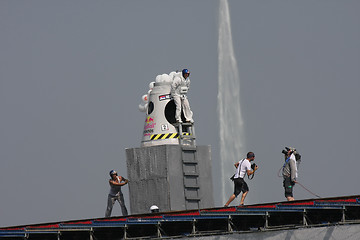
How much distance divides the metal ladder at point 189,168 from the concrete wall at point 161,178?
180 millimetres

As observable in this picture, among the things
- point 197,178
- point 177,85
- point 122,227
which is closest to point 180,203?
point 197,178

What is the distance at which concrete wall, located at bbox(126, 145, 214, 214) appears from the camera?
4675cm

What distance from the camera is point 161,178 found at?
4694cm

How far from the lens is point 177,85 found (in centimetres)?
4819

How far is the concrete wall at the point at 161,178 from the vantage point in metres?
46.8

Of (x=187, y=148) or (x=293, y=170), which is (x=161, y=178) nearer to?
(x=187, y=148)

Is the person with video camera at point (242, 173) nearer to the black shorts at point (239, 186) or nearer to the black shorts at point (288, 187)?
the black shorts at point (239, 186)

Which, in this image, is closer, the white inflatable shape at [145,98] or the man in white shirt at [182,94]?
the man in white shirt at [182,94]

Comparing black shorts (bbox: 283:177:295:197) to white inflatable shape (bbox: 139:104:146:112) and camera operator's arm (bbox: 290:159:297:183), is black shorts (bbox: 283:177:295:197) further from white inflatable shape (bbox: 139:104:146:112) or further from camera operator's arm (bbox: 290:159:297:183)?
white inflatable shape (bbox: 139:104:146:112)

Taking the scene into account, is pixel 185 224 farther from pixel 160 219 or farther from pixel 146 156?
pixel 146 156

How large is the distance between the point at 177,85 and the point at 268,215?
1419cm

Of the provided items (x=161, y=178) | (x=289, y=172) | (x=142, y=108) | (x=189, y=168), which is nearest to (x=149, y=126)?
(x=142, y=108)

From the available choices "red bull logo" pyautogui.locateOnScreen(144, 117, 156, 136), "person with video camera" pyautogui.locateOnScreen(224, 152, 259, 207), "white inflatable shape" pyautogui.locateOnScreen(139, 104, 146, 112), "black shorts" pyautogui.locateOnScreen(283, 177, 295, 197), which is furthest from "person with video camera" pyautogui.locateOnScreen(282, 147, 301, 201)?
"white inflatable shape" pyautogui.locateOnScreen(139, 104, 146, 112)

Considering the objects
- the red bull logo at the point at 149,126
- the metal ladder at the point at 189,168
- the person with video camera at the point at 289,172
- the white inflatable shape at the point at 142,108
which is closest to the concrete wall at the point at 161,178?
the metal ladder at the point at 189,168
